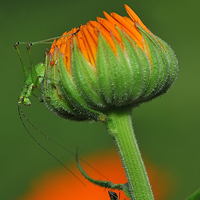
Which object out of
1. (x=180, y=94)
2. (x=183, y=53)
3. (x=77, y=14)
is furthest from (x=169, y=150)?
(x=77, y=14)

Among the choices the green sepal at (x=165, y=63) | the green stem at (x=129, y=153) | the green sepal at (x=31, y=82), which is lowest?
the green stem at (x=129, y=153)

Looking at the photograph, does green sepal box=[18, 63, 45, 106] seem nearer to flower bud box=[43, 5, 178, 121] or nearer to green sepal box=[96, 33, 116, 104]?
flower bud box=[43, 5, 178, 121]

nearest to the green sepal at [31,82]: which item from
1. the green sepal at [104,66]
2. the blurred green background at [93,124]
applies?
the green sepal at [104,66]

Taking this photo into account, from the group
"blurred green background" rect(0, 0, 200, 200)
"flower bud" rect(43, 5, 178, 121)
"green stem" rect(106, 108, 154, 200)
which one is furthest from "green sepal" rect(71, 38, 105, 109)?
"blurred green background" rect(0, 0, 200, 200)

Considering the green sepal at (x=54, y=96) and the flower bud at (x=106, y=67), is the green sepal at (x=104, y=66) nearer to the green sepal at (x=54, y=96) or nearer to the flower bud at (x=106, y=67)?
the flower bud at (x=106, y=67)

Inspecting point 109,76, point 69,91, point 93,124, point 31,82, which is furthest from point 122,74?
point 93,124

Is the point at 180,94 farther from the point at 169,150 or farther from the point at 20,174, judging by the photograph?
the point at 20,174

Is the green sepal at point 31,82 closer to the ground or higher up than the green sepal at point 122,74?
higher up

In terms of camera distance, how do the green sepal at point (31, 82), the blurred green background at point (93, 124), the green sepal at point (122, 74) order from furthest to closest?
the blurred green background at point (93, 124) → the green sepal at point (31, 82) → the green sepal at point (122, 74)
